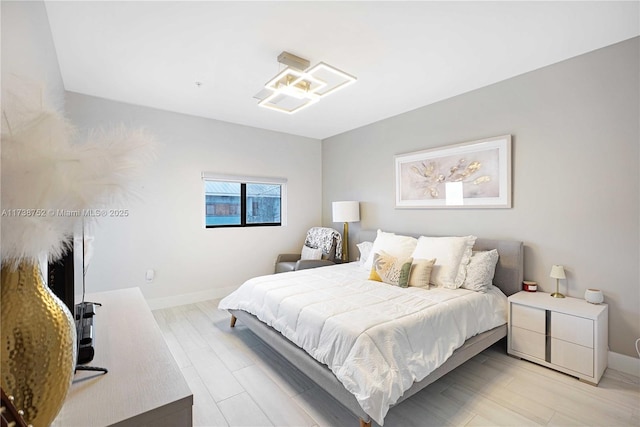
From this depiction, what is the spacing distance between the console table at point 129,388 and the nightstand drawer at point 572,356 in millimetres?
2668

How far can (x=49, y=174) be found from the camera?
0.54 m

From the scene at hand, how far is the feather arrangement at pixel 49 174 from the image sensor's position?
53cm

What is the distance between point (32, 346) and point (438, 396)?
7.28ft

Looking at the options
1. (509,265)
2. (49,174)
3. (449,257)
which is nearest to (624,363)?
(509,265)

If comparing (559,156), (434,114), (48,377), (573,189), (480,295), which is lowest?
(480,295)

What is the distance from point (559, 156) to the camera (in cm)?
260

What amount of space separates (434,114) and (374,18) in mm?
1843

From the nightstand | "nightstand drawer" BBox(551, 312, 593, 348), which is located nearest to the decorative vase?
the nightstand

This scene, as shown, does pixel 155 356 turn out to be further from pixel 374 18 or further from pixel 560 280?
pixel 560 280

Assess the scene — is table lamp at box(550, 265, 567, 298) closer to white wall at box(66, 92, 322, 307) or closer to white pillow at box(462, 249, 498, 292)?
white pillow at box(462, 249, 498, 292)

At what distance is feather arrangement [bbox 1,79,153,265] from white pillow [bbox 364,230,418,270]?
284 cm

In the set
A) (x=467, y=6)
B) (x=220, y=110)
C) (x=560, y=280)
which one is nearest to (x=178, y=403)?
(x=467, y=6)

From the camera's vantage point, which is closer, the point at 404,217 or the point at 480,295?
the point at 480,295

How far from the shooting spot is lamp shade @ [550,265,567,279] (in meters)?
2.47
